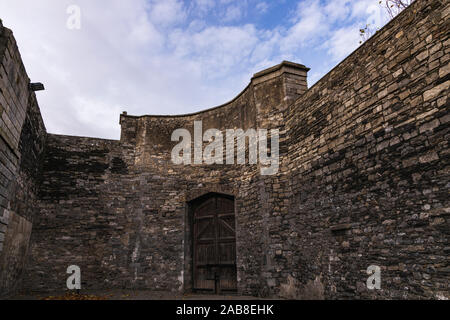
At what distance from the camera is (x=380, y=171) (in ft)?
18.1

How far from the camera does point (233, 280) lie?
892 centimetres

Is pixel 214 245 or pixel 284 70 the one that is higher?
pixel 284 70

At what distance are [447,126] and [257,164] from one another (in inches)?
185

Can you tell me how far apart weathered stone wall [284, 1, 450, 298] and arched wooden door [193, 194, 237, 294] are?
7.09ft

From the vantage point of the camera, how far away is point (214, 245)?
9.60 metres

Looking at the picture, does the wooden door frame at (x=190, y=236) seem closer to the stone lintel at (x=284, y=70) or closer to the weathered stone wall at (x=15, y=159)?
the stone lintel at (x=284, y=70)
